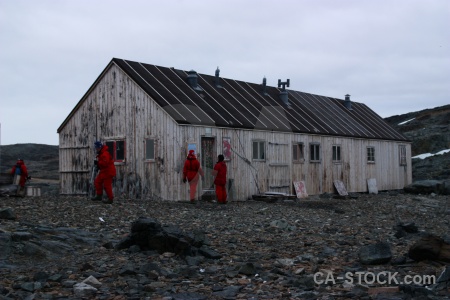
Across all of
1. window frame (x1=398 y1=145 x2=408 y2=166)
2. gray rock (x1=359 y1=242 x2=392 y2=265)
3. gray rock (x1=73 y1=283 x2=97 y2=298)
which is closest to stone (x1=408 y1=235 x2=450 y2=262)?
gray rock (x1=359 y1=242 x2=392 y2=265)

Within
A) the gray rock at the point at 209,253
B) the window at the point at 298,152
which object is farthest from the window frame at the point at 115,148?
the gray rock at the point at 209,253

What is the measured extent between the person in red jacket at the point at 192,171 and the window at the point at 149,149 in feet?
7.42

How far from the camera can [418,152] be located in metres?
50.8

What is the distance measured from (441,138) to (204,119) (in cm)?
3617

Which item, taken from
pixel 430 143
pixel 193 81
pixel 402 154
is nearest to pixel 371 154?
pixel 402 154

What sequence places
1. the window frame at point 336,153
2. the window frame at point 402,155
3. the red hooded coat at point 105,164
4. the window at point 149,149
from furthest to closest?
the window frame at point 402,155 → the window frame at point 336,153 → the window at point 149,149 → the red hooded coat at point 105,164

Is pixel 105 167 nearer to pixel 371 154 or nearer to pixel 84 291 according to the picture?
pixel 84 291

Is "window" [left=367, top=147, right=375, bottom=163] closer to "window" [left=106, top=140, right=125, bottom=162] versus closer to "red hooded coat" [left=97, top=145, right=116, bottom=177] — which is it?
"window" [left=106, top=140, right=125, bottom=162]

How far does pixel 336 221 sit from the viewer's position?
1564 centimetres

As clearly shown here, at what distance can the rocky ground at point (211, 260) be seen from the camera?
724cm

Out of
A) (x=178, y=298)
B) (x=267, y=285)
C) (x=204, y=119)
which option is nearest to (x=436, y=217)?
(x=204, y=119)

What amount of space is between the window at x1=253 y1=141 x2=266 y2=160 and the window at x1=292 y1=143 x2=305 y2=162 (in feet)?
7.73

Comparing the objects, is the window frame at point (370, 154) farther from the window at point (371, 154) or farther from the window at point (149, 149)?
the window at point (149, 149)

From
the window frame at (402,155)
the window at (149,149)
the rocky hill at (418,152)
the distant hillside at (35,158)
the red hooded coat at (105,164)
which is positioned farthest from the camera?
the distant hillside at (35,158)
